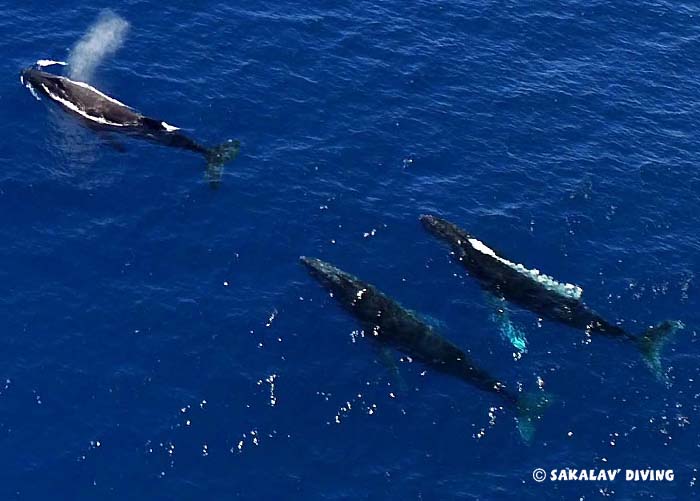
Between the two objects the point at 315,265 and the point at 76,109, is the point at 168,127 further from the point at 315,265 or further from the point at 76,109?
the point at 315,265

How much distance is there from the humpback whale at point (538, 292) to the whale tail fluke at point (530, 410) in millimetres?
9894

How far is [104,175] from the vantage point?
105 metres

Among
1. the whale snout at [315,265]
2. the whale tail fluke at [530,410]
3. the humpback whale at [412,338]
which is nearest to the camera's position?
the whale tail fluke at [530,410]

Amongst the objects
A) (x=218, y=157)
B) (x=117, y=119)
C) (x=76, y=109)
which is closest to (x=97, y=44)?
(x=76, y=109)

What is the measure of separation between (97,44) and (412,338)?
5738 cm

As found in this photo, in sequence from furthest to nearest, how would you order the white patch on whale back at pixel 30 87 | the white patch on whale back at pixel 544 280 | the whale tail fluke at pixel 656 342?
the white patch on whale back at pixel 30 87
the white patch on whale back at pixel 544 280
the whale tail fluke at pixel 656 342

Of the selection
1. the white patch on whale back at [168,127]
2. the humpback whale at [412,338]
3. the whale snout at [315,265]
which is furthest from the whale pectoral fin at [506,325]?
the white patch on whale back at [168,127]

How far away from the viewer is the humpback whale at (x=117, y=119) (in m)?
108

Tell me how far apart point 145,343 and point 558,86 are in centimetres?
6191

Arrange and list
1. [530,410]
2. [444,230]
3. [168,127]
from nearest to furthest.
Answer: [530,410], [444,230], [168,127]

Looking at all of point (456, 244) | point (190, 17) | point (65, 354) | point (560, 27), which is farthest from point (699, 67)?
point (65, 354)

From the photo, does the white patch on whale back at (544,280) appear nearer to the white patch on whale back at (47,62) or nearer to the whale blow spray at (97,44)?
the whale blow spray at (97,44)

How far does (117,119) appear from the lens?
4309 inches

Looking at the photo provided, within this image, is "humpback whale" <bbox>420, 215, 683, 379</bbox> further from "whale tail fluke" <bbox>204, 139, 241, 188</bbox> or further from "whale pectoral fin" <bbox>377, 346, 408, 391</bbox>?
"whale tail fluke" <bbox>204, 139, 241, 188</bbox>
